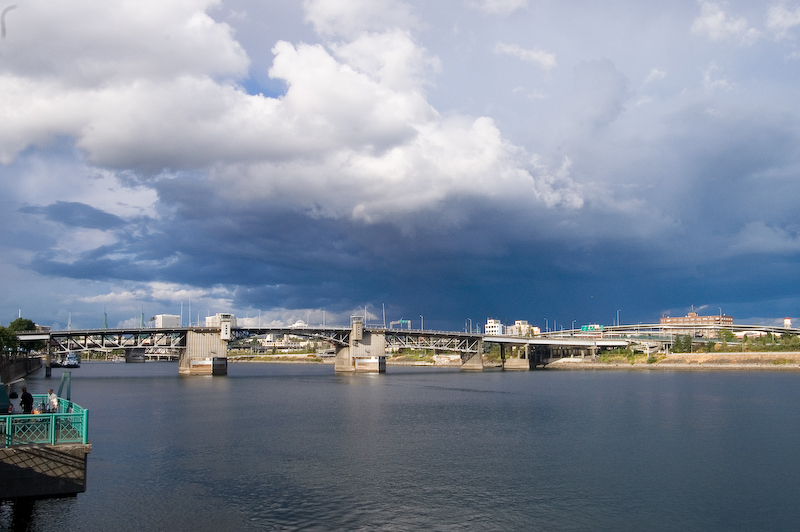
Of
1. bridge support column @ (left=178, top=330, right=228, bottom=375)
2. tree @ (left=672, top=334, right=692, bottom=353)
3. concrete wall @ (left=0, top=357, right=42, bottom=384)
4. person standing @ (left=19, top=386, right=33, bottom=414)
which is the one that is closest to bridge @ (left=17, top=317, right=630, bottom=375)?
bridge support column @ (left=178, top=330, right=228, bottom=375)

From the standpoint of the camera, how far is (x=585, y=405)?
6950 cm

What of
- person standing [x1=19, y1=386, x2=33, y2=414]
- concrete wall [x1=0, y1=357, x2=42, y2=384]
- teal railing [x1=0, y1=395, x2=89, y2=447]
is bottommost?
concrete wall [x1=0, y1=357, x2=42, y2=384]

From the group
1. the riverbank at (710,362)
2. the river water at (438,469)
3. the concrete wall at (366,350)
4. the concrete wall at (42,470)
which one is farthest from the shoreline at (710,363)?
the concrete wall at (42,470)

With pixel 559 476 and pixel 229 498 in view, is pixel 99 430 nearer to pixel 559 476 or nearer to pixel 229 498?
pixel 229 498

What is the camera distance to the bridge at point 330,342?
463 ft

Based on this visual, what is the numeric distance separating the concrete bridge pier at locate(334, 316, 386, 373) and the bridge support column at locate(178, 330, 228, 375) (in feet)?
105

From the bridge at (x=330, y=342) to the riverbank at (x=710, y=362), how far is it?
13.1m

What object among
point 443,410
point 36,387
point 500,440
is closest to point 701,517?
point 500,440

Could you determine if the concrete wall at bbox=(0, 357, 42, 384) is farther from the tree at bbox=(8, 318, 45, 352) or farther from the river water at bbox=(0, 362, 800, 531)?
the river water at bbox=(0, 362, 800, 531)

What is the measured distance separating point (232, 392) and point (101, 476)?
200ft

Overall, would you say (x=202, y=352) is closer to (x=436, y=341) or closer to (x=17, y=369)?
(x=17, y=369)

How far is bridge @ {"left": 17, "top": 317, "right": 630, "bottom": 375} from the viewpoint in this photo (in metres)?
141

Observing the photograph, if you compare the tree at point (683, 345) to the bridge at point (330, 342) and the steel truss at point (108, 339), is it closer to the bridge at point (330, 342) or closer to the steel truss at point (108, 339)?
the bridge at point (330, 342)

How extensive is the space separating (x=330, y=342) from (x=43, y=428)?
140076 mm
